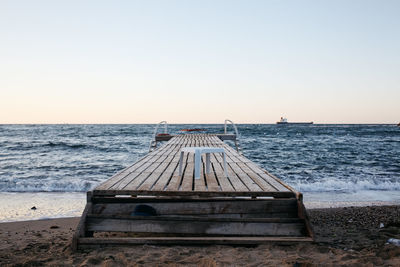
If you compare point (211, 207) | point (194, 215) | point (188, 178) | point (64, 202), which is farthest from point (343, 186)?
point (64, 202)

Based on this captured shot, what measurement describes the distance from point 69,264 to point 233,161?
4.10m

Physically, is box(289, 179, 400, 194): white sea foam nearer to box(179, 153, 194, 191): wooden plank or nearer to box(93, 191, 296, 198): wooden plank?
box(179, 153, 194, 191): wooden plank

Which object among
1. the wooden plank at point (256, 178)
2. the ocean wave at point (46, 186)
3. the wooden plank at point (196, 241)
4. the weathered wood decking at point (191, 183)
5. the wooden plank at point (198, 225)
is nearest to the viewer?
the wooden plank at point (196, 241)

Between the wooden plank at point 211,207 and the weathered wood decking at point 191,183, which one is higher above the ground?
the weathered wood decking at point 191,183

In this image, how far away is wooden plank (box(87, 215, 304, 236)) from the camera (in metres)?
3.76


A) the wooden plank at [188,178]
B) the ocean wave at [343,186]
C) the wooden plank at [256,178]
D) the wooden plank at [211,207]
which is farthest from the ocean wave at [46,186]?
the ocean wave at [343,186]

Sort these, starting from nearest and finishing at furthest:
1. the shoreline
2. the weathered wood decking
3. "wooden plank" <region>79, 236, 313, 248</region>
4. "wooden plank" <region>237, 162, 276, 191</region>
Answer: "wooden plank" <region>79, 236, 313, 248</region> < the weathered wood decking < "wooden plank" <region>237, 162, 276, 191</region> < the shoreline

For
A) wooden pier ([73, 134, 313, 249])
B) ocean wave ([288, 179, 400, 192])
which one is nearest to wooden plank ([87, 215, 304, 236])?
wooden pier ([73, 134, 313, 249])

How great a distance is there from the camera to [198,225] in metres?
3.82

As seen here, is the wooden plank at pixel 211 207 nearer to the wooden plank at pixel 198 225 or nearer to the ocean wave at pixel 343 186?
the wooden plank at pixel 198 225

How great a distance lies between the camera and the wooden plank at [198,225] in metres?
3.76

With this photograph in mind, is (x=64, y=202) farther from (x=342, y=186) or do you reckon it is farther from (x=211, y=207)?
(x=342, y=186)

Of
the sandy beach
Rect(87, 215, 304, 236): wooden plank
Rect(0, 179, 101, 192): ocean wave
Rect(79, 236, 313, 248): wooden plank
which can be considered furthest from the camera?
Rect(0, 179, 101, 192): ocean wave

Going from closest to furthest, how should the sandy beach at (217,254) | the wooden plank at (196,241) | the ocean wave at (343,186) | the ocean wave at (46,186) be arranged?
1. the sandy beach at (217,254)
2. the wooden plank at (196,241)
3. the ocean wave at (46,186)
4. the ocean wave at (343,186)
